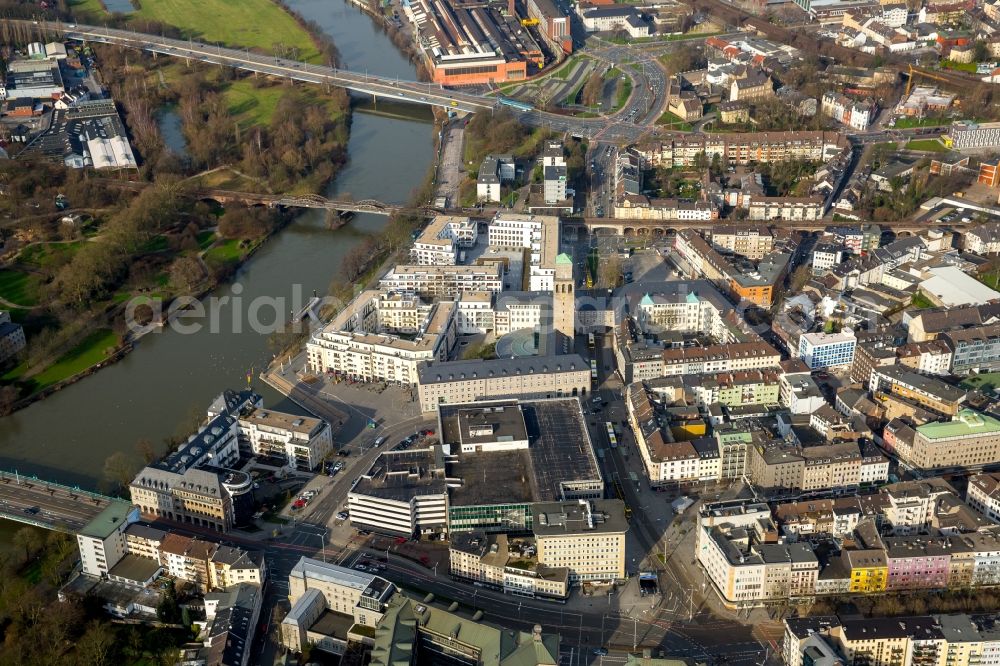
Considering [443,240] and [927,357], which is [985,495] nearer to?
[927,357]

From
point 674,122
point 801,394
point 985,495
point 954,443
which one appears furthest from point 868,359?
point 674,122

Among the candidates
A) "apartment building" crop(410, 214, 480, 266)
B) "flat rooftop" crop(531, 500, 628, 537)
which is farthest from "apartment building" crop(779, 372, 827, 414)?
"apartment building" crop(410, 214, 480, 266)

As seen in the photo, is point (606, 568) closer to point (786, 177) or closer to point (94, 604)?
point (94, 604)

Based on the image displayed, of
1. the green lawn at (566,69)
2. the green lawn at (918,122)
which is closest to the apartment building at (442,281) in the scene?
the green lawn at (918,122)

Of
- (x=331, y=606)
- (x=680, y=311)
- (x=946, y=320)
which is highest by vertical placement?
(x=946, y=320)

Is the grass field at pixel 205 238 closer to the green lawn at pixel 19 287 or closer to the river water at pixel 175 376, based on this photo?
the river water at pixel 175 376

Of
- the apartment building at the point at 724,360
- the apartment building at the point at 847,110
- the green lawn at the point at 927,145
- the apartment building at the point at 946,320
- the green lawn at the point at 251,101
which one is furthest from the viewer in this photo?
the green lawn at the point at 251,101
